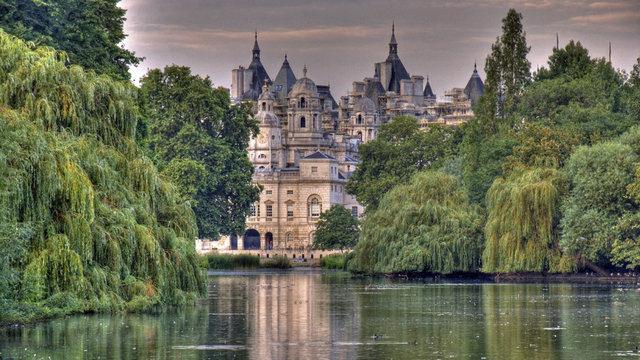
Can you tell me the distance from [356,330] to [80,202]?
23.1ft

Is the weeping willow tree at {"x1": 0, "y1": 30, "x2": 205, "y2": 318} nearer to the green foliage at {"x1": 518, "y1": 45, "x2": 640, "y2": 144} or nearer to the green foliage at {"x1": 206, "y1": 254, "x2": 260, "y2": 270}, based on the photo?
the green foliage at {"x1": 518, "y1": 45, "x2": 640, "y2": 144}

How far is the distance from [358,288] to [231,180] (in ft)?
96.2

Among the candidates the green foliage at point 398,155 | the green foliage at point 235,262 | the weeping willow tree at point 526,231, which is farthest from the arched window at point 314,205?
the weeping willow tree at point 526,231

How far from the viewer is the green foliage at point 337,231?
118050 millimetres

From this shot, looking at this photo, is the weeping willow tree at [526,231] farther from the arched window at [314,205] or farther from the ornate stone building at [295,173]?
the arched window at [314,205]

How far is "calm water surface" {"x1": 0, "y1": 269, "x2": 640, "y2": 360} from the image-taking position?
22500 mm

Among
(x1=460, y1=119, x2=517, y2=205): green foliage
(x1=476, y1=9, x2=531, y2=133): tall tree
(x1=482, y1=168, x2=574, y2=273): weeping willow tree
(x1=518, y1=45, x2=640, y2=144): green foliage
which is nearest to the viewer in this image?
(x1=482, y1=168, x2=574, y2=273): weeping willow tree

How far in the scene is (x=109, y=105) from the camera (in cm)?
3312

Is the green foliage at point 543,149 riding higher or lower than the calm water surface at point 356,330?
higher

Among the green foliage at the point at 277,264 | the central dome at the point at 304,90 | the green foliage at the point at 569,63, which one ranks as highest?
the central dome at the point at 304,90

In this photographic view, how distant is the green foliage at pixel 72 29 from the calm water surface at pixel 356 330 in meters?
10.9

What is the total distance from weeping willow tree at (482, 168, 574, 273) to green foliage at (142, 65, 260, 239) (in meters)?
23.5

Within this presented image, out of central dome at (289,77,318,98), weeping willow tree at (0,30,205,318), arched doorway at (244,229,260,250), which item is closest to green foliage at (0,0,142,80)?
weeping willow tree at (0,30,205,318)

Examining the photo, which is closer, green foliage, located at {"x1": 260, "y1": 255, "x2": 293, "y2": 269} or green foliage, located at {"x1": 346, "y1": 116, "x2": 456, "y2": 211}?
green foliage, located at {"x1": 260, "y1": 255, "x2": 293, "y2": 269}
